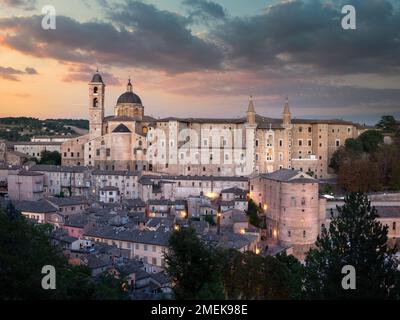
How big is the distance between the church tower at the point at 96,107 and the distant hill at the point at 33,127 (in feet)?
110

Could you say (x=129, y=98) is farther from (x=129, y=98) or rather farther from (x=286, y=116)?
(x=286, y=116)

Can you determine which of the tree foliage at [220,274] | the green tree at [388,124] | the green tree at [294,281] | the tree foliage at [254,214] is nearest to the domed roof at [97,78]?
the tree foliage at [254,214]

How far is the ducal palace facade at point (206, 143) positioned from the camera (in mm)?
43719

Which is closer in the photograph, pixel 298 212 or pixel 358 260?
pixel 358 260

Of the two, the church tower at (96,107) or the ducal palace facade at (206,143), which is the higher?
the church tower at (96,107)

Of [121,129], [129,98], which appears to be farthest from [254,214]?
[129,98]

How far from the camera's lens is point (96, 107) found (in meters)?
47.7

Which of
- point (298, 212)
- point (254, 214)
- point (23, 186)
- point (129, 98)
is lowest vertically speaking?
point (254, 214)

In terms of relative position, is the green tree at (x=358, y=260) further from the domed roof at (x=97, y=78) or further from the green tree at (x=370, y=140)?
the domed roof at (x=97, y=78)

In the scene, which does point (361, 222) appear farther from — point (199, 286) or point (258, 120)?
point (258, 120)

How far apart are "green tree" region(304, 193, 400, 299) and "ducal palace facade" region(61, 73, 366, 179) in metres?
28.6

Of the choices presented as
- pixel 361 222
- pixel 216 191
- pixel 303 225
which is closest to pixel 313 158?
pixel 216 191

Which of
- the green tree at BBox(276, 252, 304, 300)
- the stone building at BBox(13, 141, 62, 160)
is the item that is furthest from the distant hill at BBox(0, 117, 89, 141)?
the green tree at BBox(276, 252, 304, 300)

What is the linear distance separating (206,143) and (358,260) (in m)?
34.6
